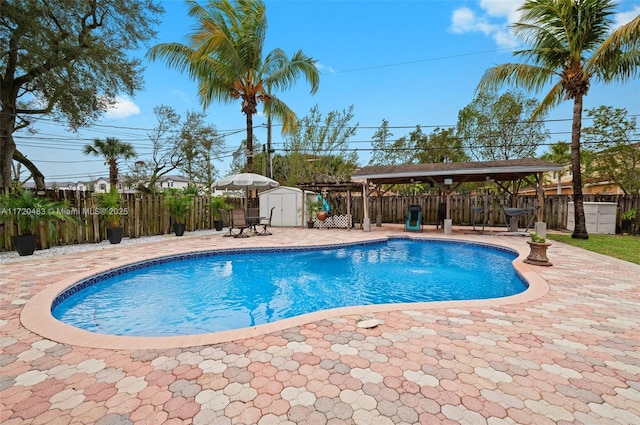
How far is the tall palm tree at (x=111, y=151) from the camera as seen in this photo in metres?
19.5

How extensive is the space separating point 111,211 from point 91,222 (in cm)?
59

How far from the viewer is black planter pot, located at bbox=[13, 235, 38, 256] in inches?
259

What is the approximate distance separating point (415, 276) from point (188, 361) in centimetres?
512

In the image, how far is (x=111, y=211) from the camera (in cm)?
889

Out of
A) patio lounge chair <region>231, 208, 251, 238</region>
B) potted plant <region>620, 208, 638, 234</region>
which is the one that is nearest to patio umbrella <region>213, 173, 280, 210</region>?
patio lounge chair <region>231, 208, 251, 238</region>

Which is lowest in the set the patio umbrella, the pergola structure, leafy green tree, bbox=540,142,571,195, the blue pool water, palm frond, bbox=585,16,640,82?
the blue pool water

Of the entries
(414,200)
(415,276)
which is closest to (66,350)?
(415,276)

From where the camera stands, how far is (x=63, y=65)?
8.50 meters

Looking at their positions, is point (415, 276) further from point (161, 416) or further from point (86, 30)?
point (86, 30)

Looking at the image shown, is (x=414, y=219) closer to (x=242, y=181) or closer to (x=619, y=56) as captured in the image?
(x=242, y=181)

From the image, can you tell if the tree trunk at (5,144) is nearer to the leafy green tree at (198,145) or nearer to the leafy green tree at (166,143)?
the leafy green tree at (166,143)

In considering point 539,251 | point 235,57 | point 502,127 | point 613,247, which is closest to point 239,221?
point 235,57

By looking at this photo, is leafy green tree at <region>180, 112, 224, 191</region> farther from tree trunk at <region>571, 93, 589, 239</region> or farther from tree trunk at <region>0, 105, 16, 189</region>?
tree trunk at <region>571, 93, 589, 239</region>

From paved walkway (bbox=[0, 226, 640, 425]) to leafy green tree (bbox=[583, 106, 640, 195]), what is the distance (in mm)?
14573
